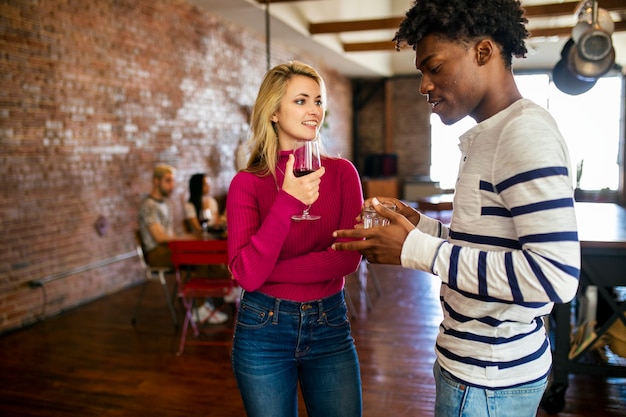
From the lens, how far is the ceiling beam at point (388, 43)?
30.7 feet

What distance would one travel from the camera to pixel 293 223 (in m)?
1.55

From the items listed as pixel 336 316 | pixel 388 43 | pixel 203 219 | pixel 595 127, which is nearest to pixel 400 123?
pixel 388 43

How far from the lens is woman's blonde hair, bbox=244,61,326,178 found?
5.37 feet

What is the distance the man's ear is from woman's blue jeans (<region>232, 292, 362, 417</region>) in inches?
31.5

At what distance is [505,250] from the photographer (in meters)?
1.06

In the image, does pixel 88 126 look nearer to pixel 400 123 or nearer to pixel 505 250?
pixel 505 250

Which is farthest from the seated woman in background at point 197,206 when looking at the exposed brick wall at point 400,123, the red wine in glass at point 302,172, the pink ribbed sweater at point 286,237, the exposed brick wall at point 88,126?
the exposed brick wall at point 400,123

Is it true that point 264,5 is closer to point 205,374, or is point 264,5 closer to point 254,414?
point 205,374

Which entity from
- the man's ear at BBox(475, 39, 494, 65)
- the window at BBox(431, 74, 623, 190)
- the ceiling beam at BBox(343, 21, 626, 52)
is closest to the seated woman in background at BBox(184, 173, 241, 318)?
the man's ear at BBox(475, 39, 494, 65)

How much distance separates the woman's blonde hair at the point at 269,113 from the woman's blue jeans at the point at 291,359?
0.41m

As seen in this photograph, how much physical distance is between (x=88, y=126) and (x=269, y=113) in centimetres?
417

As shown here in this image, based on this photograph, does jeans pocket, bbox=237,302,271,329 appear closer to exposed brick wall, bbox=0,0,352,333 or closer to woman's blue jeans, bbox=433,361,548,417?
woman's blue jeans, bbox=433,361,548,417

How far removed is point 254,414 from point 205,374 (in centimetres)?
215

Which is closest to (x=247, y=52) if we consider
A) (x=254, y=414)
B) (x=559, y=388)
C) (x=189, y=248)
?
(x=189, y=248)
